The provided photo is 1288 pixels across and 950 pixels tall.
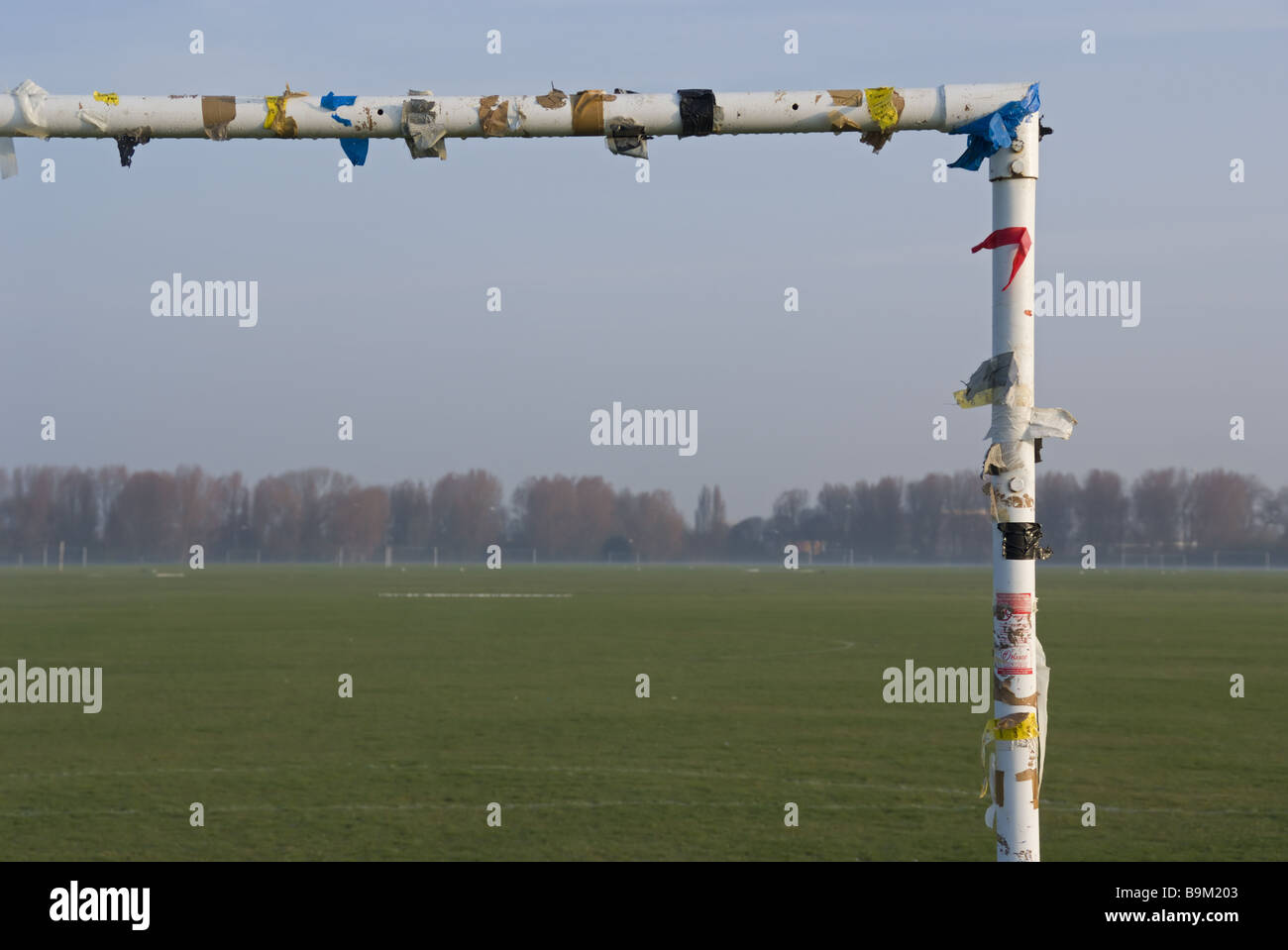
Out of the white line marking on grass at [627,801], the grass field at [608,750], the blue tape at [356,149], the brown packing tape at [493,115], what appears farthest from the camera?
the white line marking on grass at [627,801]

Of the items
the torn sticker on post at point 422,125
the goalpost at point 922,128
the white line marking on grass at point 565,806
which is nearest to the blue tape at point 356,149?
the goalpost at point 922,128

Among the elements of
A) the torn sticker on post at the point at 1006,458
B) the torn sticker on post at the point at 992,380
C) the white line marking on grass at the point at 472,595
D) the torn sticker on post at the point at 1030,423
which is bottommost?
the white line marking on grass at the point at 472,595

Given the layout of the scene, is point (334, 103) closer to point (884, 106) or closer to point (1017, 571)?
point (884, 106)

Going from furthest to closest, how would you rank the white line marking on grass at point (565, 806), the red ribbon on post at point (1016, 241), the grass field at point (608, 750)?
the white line marking on grass at point (565, 806), the grass field at point (608, 750), the red ribbon on post at point (1016, 241)

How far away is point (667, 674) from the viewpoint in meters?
22.9

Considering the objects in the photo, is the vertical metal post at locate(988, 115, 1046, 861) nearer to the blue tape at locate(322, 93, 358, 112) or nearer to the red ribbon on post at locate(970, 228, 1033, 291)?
the red ribbon on post at locate(970, 228, 1033, 291)

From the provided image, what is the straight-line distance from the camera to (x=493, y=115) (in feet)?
20.2

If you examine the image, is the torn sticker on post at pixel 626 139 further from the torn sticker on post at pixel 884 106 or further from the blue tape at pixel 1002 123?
the blue tape at pixel 1002 123

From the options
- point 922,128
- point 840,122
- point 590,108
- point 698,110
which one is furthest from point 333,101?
point 922,128

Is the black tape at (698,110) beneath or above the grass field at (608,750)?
above

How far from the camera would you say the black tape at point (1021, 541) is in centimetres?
595

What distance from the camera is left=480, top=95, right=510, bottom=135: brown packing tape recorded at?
6168 mm
